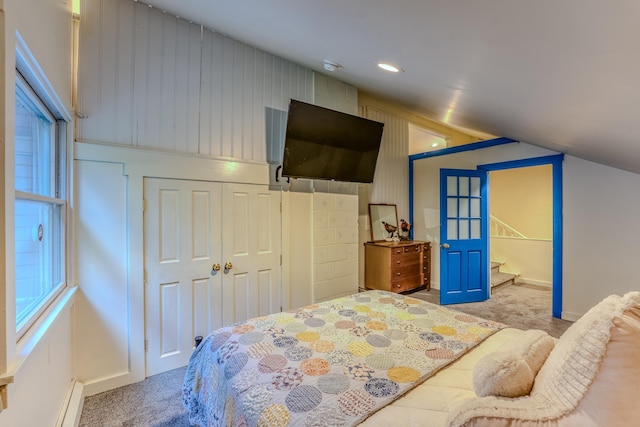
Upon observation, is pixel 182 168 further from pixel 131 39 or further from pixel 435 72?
pixel 435 72

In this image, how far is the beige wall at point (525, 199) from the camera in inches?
229

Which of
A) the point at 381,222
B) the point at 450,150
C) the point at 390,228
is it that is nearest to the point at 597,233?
the point at 450,150

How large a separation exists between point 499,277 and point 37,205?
20.6ft

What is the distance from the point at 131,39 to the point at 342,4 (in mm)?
1846

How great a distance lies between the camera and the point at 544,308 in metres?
3.90

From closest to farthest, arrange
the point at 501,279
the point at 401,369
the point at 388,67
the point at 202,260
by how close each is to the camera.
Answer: the point at 401,369 < the point at 388,67 < the point at 202,260 < the point at 501,279

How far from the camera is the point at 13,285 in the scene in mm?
1036

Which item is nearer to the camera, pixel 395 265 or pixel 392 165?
pixel 395 265

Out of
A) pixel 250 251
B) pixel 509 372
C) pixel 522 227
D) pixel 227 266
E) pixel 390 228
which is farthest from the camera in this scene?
pixel 522 227

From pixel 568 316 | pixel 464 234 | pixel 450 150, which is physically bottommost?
pixel 568 316

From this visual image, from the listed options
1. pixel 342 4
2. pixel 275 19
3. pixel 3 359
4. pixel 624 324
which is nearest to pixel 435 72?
pixel 342 4

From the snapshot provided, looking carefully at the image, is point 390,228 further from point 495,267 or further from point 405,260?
point 495,267

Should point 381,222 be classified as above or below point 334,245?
above

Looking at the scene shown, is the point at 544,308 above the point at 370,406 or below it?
below
